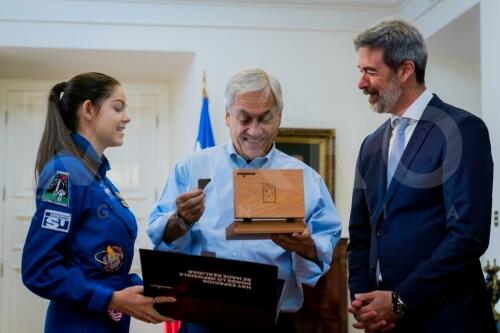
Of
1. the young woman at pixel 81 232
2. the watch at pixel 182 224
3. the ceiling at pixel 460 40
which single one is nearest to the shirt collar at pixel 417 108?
the watch at pixel 182 224

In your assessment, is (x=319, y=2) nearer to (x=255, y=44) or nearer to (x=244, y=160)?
(x=255, y=44)

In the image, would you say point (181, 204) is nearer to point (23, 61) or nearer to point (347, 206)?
point (347, 206)

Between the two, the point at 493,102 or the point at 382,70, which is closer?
the point at 382,70

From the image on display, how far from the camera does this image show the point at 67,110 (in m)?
1.95

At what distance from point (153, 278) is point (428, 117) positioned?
892 mm

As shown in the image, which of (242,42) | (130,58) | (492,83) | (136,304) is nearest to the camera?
(136,304)

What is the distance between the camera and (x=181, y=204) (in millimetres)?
1597

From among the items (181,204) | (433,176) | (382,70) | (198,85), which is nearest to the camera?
Answer: (181,204)

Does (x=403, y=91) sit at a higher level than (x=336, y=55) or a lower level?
lower

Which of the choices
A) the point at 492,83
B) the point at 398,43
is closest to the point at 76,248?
the point at 398,43

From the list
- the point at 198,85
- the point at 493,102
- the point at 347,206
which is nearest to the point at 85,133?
the point at 493,102

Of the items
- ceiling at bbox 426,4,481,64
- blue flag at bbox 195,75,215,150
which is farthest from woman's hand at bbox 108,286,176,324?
ceiling at bbox 426,4,481,64

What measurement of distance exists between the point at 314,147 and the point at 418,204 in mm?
3172

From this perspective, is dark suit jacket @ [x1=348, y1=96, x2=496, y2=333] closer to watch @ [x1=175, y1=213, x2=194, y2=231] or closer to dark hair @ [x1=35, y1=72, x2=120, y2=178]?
watch @ [x1=175, y1=213, x2=194, y2=231]
